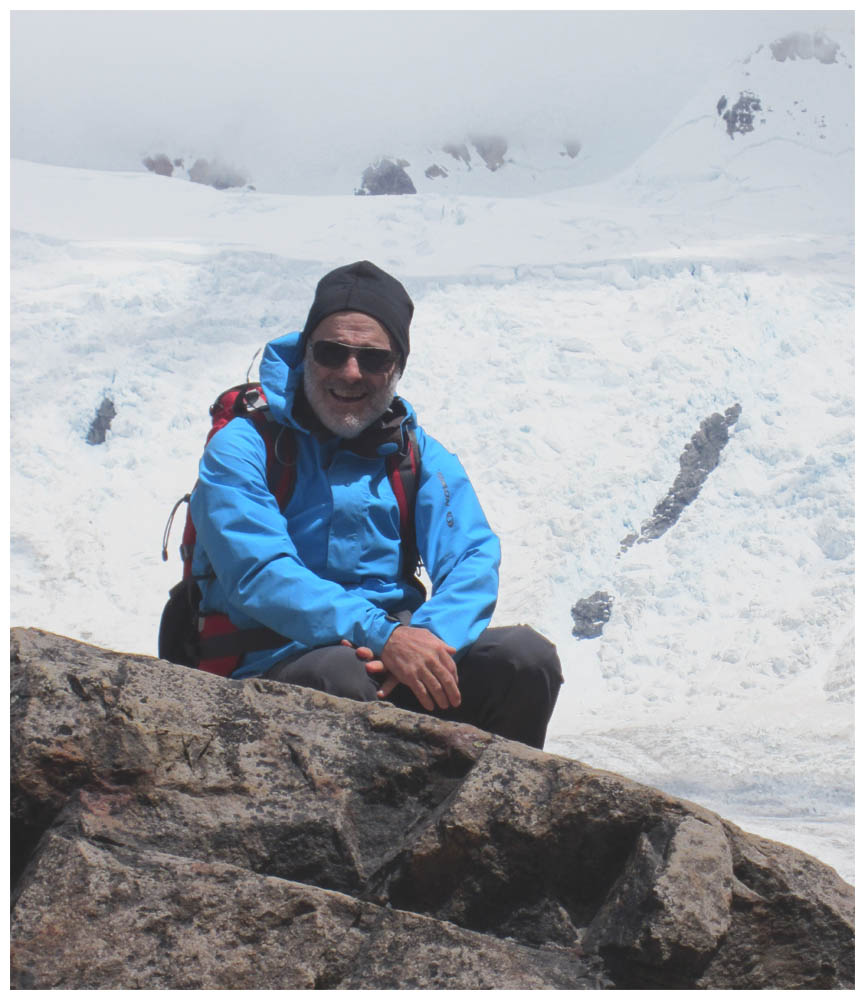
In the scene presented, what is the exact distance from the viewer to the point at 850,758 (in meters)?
14.2

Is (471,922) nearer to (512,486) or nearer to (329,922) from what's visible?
(329,922)

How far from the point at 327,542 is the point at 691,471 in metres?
17.1

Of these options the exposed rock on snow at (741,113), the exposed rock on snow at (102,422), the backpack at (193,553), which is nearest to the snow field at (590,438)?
the exposed rock on snow at (102,422)

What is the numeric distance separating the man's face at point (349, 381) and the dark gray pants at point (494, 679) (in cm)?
57

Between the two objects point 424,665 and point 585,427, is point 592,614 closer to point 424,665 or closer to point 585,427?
point 585,427

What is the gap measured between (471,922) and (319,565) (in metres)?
0.92

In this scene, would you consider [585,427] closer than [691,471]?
No

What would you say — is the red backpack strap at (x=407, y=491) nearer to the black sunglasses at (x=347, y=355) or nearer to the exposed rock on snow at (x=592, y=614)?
the black sunglasses at (x=347, y=355)

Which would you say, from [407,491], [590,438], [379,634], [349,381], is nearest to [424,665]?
[379,634]

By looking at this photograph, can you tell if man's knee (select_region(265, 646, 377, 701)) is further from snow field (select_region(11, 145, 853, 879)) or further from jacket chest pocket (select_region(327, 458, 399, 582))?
snow field (select_region(11, 145, 853, 879))

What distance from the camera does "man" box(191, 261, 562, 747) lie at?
2549mm

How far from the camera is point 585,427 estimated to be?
20453 mm

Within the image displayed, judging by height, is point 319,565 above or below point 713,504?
below

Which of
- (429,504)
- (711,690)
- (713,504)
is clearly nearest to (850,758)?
(711,690)
